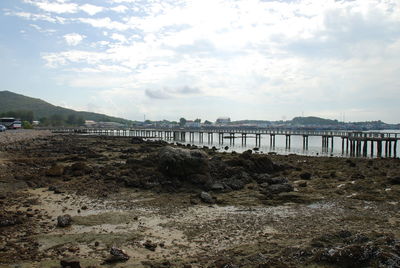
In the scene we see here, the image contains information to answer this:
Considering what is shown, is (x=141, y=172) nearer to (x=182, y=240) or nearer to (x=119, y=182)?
(x=119, y=182)

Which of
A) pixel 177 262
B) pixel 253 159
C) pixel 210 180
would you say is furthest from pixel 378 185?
pixel 177 262

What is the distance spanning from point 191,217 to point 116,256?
455cm

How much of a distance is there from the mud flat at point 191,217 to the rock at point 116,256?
2 cm

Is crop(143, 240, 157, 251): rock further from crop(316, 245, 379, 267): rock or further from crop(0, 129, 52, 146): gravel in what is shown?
crop(0, 129, 52, 146): gravel

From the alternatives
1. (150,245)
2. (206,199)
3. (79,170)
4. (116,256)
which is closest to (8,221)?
(116,256)

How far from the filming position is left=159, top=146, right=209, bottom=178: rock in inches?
738

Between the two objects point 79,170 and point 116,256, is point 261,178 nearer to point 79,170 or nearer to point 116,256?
point 79,170

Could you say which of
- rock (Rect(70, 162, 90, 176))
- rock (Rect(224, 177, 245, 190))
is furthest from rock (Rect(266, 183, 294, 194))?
rock (Rect(70, 162, 90, 176))

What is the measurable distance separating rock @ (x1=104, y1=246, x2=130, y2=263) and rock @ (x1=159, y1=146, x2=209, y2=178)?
10283 millimetres

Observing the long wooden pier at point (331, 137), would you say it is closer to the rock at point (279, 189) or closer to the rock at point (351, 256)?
the rock at point (279, 189)

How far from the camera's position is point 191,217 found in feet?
40.6

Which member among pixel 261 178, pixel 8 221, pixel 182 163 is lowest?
pixel 261 178

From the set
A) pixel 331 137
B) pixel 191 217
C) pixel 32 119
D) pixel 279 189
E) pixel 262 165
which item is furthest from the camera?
pixel 32 119

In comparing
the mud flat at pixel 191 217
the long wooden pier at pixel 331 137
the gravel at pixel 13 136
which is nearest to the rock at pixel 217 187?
the mud flat at pixel 191 217
